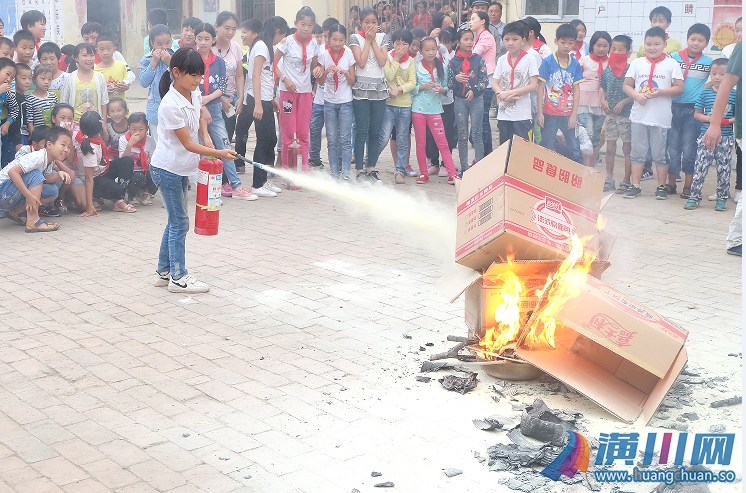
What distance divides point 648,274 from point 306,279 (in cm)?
305

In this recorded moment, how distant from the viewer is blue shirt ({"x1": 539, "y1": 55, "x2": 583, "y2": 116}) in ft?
34.1

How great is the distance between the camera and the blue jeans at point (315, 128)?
1112cm

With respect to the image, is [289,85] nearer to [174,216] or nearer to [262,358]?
[174,216]

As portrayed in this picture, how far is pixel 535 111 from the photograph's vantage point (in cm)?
1080

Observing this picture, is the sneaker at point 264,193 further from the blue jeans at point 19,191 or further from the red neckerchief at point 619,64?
the red neckerchief at point 619,64

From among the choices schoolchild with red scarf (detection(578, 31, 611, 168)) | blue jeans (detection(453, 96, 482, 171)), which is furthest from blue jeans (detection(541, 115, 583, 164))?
blue jeans (detection(453, 96, 482, 171))

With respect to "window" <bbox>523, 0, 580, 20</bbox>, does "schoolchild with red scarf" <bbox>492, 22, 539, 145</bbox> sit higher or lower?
lower

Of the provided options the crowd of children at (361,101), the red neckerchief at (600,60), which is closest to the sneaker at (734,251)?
the crowd of children at (361,101)

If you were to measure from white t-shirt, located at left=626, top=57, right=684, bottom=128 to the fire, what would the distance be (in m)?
5.94

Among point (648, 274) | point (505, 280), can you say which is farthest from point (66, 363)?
point (648, 274)

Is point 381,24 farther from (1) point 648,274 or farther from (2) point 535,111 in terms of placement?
(1) point 648,274

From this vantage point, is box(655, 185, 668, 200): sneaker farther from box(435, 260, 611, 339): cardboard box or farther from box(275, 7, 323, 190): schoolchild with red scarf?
box(435, 260, 611, 339): cardboard box

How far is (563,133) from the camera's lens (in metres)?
10.8

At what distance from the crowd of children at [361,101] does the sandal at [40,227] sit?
28 centimetres
